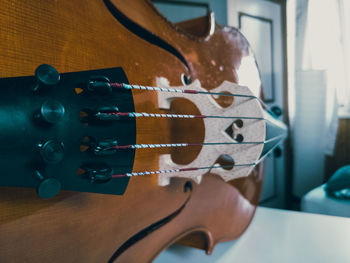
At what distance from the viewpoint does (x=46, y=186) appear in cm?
24

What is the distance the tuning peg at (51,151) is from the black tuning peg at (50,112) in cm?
2

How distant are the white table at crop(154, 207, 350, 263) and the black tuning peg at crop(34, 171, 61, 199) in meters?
0.33

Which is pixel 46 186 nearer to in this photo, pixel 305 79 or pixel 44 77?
pixel 44 77

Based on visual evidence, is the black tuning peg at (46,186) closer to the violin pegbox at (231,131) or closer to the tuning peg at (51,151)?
the tuning peg at (51,151)

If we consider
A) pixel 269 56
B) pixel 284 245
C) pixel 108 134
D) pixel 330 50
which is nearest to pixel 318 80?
pixel 330 50

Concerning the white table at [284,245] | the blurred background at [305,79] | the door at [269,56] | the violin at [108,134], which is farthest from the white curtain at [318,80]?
the violin at [108,134]

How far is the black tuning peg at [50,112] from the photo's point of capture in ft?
0.75

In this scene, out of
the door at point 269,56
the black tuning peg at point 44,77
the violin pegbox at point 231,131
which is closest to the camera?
the black tuning peg at point 44,77

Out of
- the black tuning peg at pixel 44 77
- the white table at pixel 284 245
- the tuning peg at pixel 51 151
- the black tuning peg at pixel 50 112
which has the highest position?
the black tuning peg at pixel 44 77

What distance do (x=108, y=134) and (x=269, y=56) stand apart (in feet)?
5.87

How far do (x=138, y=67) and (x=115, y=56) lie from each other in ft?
0.14

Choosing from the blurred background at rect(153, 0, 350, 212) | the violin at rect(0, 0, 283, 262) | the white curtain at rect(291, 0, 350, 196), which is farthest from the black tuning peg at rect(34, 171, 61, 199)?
the white curtain at rect(291, 0, 350, 196)

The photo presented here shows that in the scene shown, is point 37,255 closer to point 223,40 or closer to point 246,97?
point 246,97

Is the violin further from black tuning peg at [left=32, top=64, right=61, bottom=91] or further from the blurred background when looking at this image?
the blurred background
